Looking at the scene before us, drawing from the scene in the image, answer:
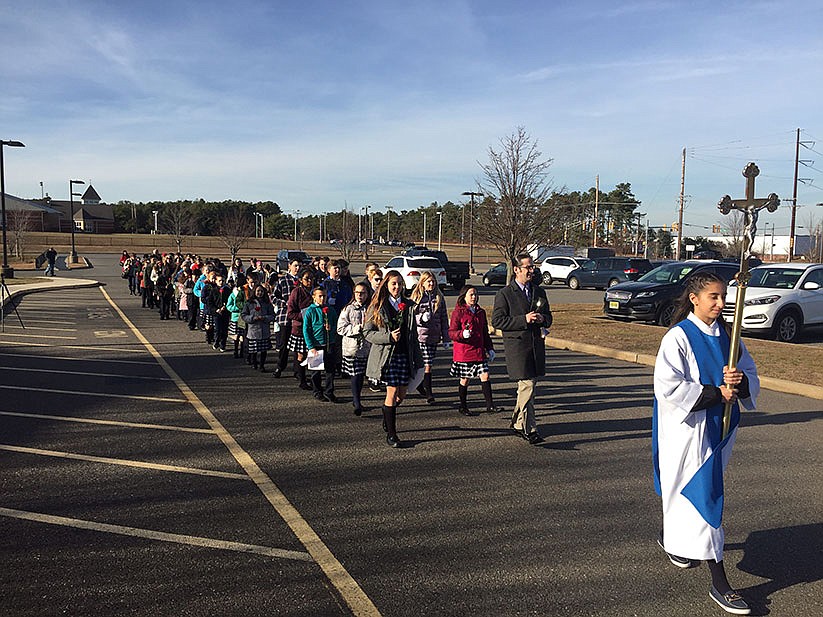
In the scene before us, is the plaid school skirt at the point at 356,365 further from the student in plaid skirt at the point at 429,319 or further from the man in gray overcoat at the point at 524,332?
the man in gray overcoat at the point at 524,332

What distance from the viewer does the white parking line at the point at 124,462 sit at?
232 inches

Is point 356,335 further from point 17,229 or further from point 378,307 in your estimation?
point 17,229

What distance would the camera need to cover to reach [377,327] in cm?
691

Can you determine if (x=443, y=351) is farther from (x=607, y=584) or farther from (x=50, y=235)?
(x=50, y=235)

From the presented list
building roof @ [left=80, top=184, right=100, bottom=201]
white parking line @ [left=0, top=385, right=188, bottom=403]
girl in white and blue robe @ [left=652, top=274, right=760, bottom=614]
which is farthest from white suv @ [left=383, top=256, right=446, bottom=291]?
building roof @ [left=80, top=184, right=100, bottom=201]

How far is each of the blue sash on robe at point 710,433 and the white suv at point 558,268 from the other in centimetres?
3168

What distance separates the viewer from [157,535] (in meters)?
4.61

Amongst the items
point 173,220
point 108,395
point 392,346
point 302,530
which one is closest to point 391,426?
point 392,346

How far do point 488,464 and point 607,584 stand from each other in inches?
93.2

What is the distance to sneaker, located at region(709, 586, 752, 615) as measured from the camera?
363cm

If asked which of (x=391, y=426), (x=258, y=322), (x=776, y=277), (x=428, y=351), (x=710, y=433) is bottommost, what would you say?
(x=391, y=426)

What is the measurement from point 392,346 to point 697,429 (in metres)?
3.52

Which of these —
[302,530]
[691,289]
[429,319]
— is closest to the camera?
[691,289]

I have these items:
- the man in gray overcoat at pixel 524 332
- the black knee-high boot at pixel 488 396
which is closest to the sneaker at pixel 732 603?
the man in gray overcoat at pixel 524 332
